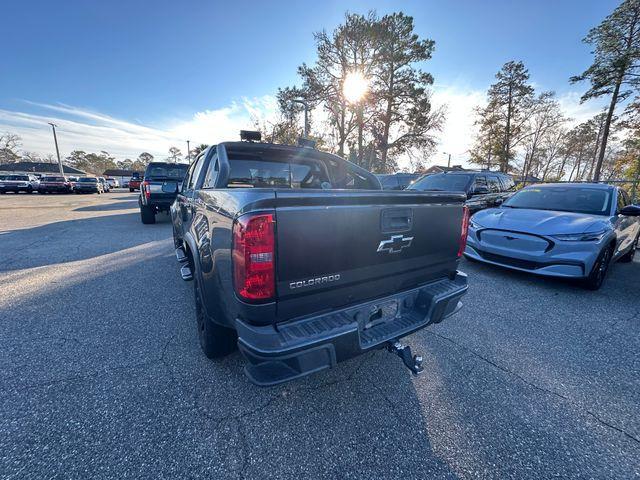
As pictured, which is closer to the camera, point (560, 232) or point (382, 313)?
point (382, 313)

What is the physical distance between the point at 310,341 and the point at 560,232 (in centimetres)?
414

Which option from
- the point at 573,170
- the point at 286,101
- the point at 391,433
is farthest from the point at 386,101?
the point at 573,170

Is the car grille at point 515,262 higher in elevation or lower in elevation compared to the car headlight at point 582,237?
lower

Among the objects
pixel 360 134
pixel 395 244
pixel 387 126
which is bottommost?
pixel 395 244

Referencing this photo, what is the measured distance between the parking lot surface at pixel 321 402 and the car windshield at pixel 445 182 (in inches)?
181

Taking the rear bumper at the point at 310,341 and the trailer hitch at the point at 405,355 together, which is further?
the trailer hitch at the point at 405,355

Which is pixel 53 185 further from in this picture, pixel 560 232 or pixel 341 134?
pixel 560 232

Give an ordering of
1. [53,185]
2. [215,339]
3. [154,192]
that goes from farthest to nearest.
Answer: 1. [53,185]
2. [154,192]
3. [215,339]

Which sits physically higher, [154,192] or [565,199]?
[565,199]

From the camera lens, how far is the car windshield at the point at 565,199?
4.35 metres

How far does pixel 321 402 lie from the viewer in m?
1.92

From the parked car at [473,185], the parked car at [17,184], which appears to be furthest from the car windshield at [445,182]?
the parked car at [17,184]

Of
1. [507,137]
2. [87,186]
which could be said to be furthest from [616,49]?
[87,186]

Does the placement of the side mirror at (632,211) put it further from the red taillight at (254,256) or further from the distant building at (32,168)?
the distant building at (32,168)
